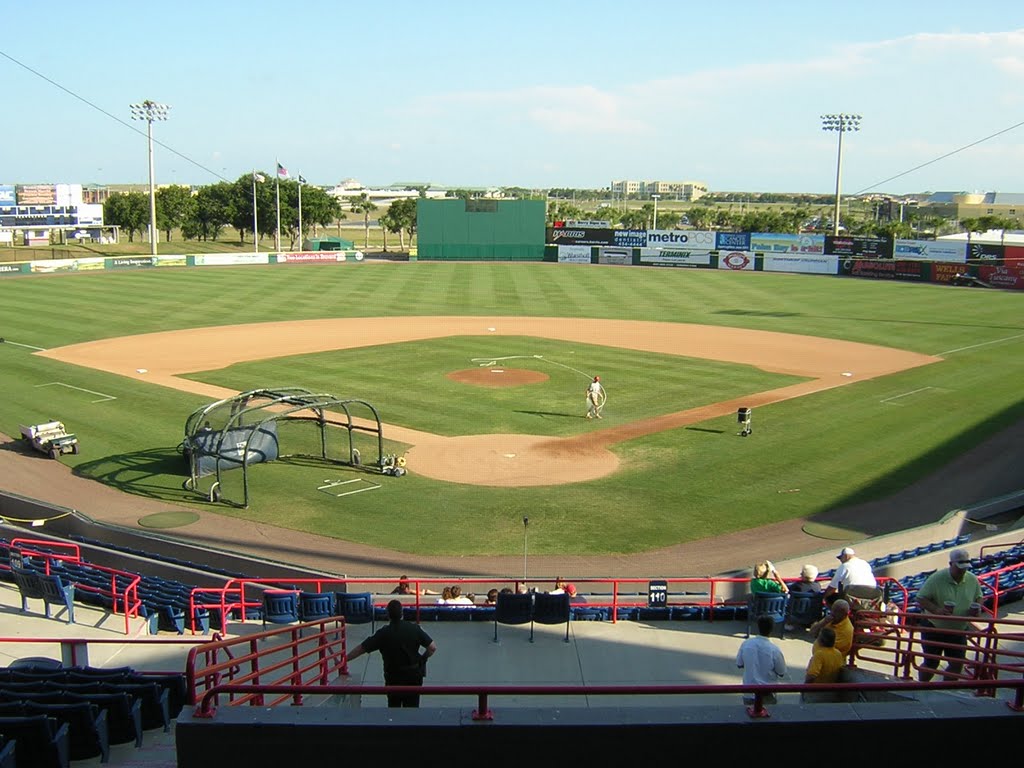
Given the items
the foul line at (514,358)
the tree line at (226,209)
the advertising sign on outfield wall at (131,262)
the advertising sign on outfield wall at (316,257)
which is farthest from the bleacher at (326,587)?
the tree line at (226,209)

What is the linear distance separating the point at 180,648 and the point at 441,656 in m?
3.49

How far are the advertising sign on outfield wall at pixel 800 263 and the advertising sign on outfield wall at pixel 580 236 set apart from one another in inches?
675

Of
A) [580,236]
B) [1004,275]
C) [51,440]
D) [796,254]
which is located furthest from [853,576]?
[580,236]

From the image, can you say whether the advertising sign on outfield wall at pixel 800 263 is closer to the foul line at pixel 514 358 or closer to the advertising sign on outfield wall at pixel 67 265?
the foul line at pixel 514 358

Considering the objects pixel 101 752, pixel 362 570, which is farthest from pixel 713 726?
pixel 362 570

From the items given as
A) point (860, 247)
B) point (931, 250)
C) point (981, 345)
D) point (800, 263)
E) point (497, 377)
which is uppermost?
point (860, 247)

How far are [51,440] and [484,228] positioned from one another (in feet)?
256

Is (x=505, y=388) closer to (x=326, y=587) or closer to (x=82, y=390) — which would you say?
(x=82, y=390)

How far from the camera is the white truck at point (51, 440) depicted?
2809cm

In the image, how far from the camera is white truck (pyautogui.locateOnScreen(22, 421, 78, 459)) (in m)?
28.1

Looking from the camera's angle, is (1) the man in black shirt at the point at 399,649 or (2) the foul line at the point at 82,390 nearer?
(1) the man in black shirt at the point at 399,649

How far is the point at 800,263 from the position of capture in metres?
94.1

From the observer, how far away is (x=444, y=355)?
44969 millimetres

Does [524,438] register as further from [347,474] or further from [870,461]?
[870,461]
